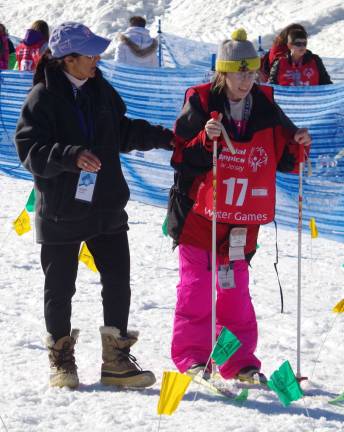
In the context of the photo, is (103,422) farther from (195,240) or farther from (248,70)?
(248,70)

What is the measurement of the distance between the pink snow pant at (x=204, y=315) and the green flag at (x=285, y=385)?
0.57 m

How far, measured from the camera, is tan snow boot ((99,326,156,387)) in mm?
4461

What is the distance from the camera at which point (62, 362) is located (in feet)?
14.6

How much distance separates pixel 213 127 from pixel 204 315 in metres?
0.99

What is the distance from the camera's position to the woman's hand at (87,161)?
13.3 ft

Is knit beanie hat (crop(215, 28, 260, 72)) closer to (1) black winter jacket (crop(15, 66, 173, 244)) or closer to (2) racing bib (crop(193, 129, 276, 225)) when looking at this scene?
(2) racing bib (crop(193, 129, 276, 225))

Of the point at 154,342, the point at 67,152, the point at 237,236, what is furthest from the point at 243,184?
the point at 154,342

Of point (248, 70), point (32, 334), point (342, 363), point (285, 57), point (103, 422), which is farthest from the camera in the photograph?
point (285, 57)

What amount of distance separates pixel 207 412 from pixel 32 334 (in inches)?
61.1

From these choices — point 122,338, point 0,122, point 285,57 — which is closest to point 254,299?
point 122,338

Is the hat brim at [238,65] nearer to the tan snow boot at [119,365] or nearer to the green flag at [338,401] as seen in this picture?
the tan snow boot at [119,365]

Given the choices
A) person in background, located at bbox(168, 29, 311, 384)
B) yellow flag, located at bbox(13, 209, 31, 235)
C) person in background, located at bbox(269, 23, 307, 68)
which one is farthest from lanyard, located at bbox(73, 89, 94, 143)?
person in background, located at bbox(269, 23, 307, 68)

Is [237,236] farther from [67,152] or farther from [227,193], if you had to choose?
[67,152]

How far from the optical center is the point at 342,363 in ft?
16.1
